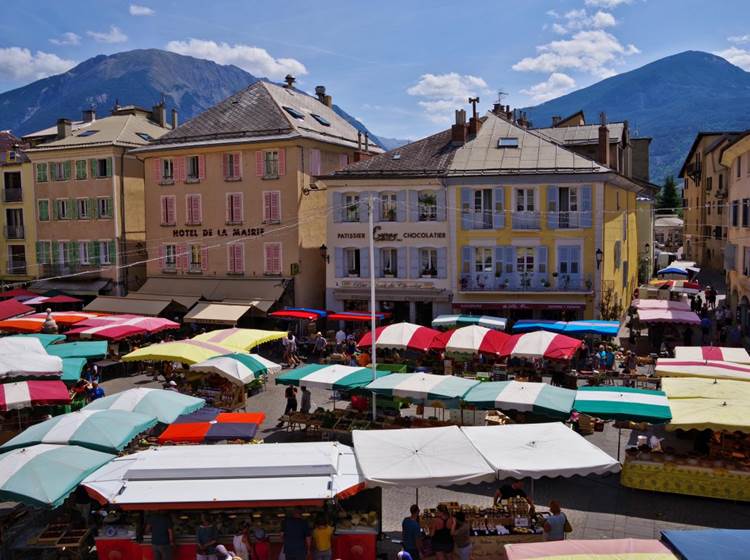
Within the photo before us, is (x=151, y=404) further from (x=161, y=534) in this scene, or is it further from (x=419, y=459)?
(x=419, y=459)

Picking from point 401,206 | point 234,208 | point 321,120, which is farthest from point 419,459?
point 321,120

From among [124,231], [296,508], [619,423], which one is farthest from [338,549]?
[124,231]

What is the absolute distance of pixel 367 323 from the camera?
108 ft

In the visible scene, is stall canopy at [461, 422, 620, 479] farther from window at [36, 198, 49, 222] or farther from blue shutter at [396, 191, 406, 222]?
window at [36, 198, 49, 222]

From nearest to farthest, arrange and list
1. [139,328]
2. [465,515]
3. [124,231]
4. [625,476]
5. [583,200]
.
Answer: [465,515], [625,476], [139,328], [583,200], [124,231]

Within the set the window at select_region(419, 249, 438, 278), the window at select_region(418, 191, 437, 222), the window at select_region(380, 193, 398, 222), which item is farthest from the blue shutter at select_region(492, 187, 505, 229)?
the window at select_region(380, 193, 398, 222)

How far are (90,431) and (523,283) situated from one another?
21885 millimetres

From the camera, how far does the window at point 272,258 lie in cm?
3638

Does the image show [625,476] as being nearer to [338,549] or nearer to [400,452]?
[400,452]

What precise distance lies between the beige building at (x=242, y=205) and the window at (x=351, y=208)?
2.45 meters

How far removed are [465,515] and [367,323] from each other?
68.7ft

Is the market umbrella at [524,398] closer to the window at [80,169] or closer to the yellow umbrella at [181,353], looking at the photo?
the yellow umbrella at [181,353]

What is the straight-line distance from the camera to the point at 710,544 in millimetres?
8281

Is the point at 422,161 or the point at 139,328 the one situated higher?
the point at 422,161
